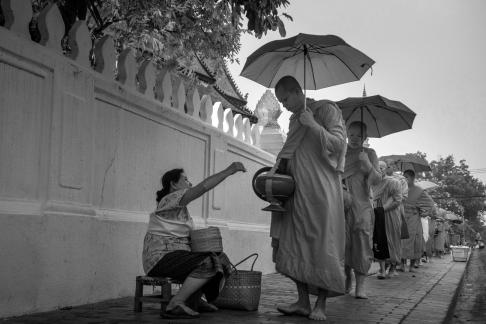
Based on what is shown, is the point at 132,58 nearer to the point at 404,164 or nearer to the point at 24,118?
the point at 24,118

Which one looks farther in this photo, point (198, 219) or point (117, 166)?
point (198, 219)

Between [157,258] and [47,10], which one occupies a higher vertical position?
[47,10]

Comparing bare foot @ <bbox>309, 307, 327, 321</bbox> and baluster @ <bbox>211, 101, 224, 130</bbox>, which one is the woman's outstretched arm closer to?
bare foot @ <bbox>309, 307, 327, 321</bbox>

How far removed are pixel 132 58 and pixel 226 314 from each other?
277 centimetres

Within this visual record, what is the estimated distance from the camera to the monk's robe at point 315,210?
4805 mm

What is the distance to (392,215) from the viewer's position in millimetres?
10422

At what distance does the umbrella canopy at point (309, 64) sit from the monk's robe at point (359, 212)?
115 cm

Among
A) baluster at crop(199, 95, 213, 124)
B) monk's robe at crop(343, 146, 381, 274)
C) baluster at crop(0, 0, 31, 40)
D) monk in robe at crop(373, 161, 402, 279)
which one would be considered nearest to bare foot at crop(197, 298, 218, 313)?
monk's robe at crop(343, 146, 381, 274)

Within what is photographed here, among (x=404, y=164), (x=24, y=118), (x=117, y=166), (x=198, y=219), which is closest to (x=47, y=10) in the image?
(x=24, y=118)

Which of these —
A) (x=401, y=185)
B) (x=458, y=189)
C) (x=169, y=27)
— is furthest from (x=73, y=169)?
(x=458, y=189)

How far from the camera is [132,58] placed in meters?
6.30

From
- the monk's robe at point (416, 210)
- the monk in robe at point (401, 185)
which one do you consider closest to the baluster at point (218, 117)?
the monk in robe at point (401, 185)

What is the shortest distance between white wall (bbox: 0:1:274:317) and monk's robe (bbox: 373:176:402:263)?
4.25 m

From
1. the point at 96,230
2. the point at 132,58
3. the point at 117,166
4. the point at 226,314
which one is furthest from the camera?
the point at 132,58
